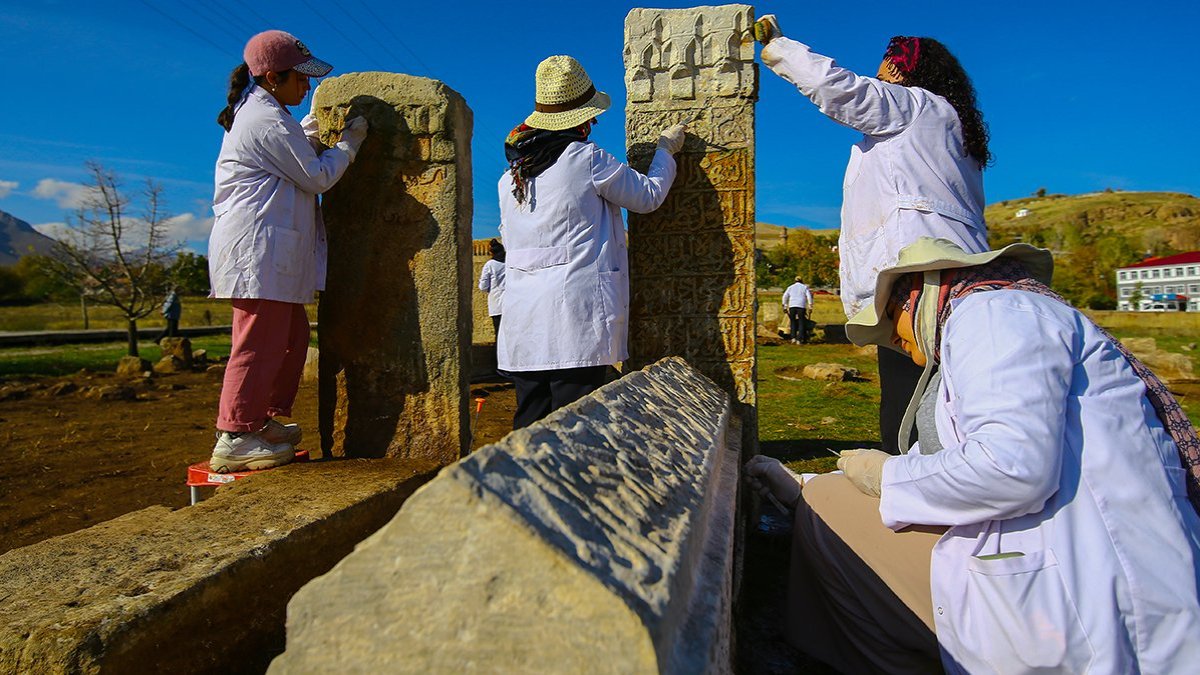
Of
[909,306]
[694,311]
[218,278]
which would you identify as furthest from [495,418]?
[909,306]

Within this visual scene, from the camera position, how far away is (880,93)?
258cm

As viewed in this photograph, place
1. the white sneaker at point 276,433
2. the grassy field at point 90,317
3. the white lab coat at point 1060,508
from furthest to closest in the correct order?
the grassy field at point 90,317
the white sneaker at point 276,433
the white lab coat at point 1060,508

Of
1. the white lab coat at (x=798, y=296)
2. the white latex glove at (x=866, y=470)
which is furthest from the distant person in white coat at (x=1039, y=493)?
the white lab coat at (x=798, y=296)

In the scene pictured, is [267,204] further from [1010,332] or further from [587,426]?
[1010,332]

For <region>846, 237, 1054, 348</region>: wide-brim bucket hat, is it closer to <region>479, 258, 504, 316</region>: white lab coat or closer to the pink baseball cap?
the pink baseball cap

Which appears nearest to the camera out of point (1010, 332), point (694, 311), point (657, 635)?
point (657, 635)

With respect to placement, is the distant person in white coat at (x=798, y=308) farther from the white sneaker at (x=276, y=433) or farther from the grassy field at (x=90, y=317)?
the grassy field at (x=90, y=317)

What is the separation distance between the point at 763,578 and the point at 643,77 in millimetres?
A: 2190

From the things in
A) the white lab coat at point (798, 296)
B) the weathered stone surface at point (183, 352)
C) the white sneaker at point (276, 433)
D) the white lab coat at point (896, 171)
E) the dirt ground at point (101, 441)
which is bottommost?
the dirt ground at point (101, 441)

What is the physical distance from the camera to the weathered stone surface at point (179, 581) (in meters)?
1.50

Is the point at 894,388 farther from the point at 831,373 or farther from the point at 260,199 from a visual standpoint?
the point at 831,373

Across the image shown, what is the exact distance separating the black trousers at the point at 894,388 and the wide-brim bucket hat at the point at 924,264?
685mm

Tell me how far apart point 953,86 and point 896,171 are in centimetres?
44

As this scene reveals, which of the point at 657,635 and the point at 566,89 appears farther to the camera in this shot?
the point at 566,89
